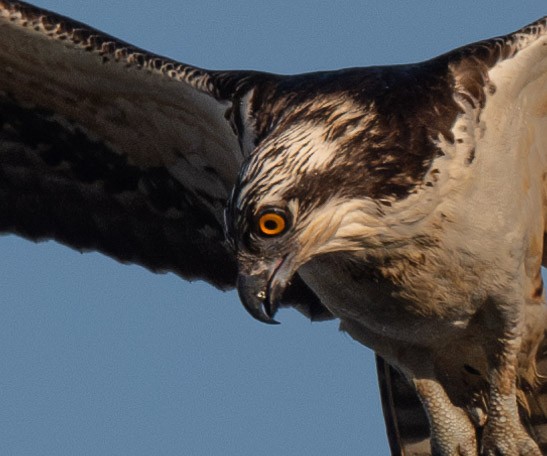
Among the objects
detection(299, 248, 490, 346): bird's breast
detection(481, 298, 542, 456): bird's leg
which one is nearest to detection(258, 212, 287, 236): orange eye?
detection(299, 248, 490, 346): bird's breast

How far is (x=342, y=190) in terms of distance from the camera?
948cm

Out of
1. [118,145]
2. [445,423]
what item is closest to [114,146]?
[118,145]

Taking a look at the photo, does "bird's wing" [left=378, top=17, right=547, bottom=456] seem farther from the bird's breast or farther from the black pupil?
the black pupil

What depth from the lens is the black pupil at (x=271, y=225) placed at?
364 inches

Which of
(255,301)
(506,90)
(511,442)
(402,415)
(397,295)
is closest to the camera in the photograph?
(255,301)

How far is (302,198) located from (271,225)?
0.22 metres

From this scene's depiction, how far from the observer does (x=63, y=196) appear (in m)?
12.7

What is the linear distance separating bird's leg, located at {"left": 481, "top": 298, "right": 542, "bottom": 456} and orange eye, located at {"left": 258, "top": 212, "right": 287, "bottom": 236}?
227 centimetres

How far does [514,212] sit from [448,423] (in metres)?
1.55

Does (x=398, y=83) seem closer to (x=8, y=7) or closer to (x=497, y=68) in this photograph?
(x=497, y=68)

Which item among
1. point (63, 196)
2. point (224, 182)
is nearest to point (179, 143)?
point (224, 182)

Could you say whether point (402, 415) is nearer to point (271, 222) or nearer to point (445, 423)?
point (445, 423)

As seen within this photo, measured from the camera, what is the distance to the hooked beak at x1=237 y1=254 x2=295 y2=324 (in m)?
9.20

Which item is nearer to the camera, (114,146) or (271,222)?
(271,222)
